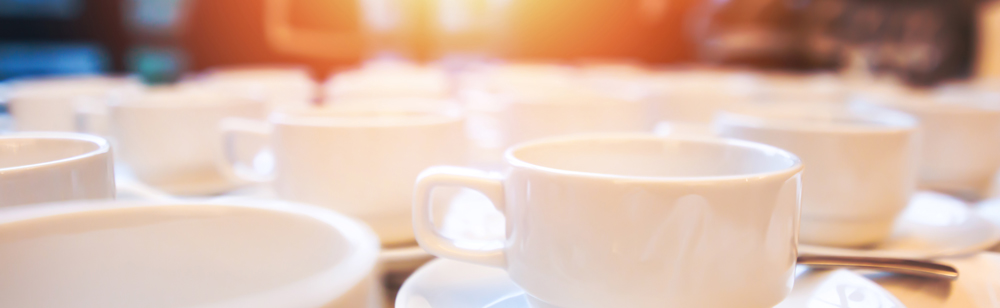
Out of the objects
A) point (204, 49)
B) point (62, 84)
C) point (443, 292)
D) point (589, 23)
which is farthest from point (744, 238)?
point (589, 23)

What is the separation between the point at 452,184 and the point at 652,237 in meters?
0.12

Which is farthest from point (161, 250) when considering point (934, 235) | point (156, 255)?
point (934, 235)

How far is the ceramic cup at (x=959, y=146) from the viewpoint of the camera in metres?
0.66

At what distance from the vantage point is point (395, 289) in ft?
1.36

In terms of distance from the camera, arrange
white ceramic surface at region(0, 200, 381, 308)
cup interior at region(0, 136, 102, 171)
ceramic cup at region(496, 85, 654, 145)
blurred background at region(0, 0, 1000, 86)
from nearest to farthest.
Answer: white ceramic surface at region(0, 200, 381, 308) → cup interior at region(0, 136, 102, 171) → ceramic cup at region(496, 85, 654, 145) → blurred background at region(0, 0, 1000, 86)

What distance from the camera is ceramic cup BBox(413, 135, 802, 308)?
28 cm

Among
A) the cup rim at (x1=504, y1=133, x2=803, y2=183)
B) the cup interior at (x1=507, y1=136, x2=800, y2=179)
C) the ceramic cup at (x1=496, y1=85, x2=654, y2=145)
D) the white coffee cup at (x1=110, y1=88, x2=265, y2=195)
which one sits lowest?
the white coffee cup at (x1=110, y1=88, x2=265, y2=195)

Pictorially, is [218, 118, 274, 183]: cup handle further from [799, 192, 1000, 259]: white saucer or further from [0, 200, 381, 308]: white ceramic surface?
[799, 192, 1000, 259]: white saucer

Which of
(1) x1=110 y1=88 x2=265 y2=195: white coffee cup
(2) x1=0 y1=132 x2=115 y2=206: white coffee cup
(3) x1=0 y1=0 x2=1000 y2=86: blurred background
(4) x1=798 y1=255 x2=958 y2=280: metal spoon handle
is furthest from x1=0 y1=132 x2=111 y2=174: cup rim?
(3) x1=0 y1=0 x2=1000 y2=86: blurred background

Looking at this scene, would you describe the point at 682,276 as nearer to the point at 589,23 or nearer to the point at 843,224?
the point at 843,224

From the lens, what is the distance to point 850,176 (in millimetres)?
428

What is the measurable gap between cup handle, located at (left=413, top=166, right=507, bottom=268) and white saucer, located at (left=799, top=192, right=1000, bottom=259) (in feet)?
0.68

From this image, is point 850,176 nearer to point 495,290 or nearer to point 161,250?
point 495,290

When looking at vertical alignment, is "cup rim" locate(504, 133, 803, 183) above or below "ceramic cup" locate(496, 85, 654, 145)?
above
